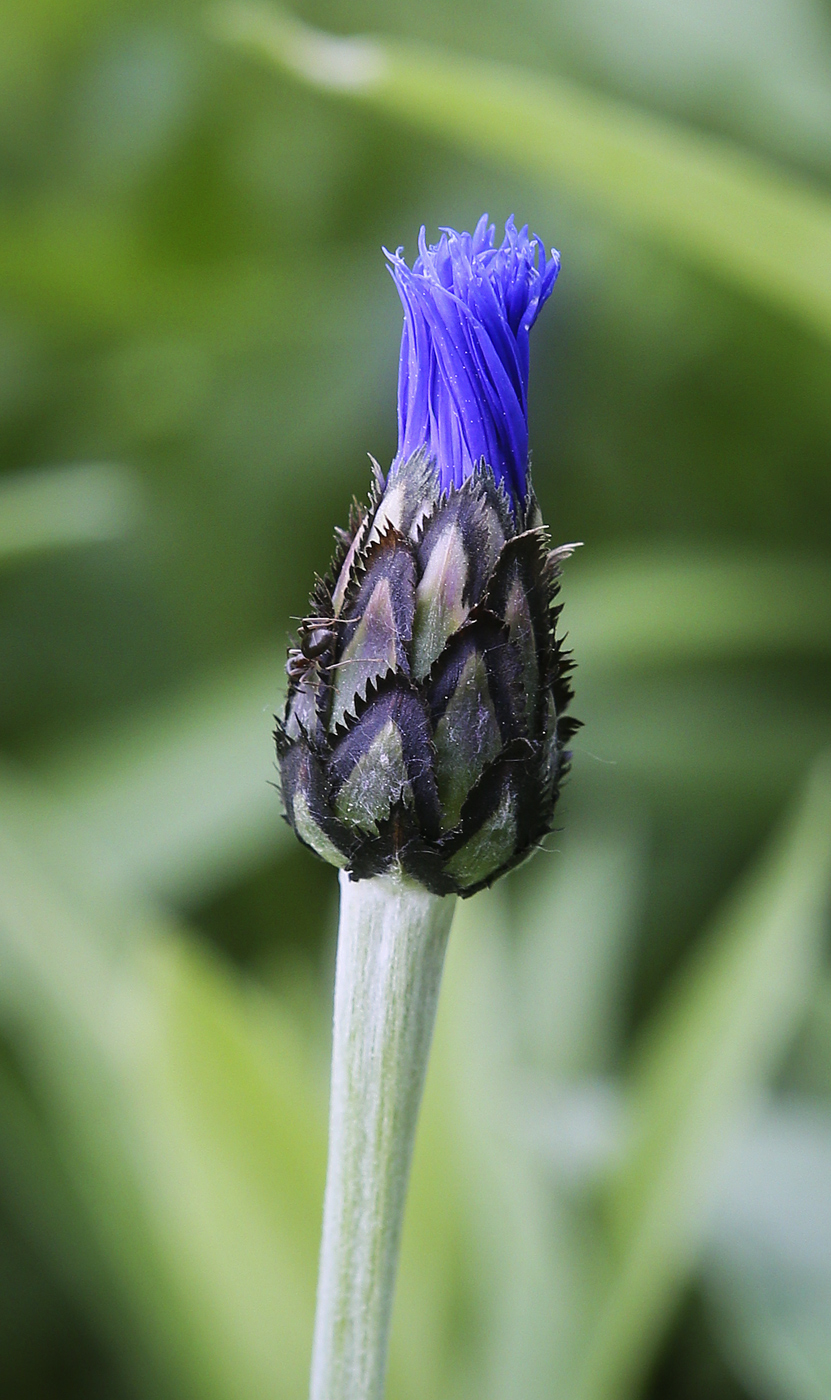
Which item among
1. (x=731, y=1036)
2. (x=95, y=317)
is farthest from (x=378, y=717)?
(x=95, y=317)

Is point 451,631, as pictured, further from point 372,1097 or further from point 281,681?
point 281,681

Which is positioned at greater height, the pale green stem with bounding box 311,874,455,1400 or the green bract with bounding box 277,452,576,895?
the green bract with bounding box 277,452,576,895

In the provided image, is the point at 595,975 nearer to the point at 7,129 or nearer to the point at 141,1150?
the point at 141,1150

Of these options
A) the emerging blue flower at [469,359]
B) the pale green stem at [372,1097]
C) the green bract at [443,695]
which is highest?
the emerging blue flower at [469,359]

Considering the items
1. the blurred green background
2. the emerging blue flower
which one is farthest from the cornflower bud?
the blurred green background

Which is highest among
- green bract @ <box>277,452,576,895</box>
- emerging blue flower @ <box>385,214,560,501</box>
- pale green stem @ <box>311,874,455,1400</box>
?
emerging blue flower @ <box>385,214,560,501</box>

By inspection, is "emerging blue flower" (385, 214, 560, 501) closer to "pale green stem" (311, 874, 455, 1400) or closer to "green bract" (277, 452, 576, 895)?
"green bract" (277, 452, 576, 895)

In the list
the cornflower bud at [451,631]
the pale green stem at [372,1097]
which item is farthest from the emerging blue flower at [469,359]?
the pale green stem at [372,1097]

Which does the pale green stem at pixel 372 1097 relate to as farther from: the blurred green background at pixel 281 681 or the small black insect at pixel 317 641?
the blurred green background at pixel 281 681
